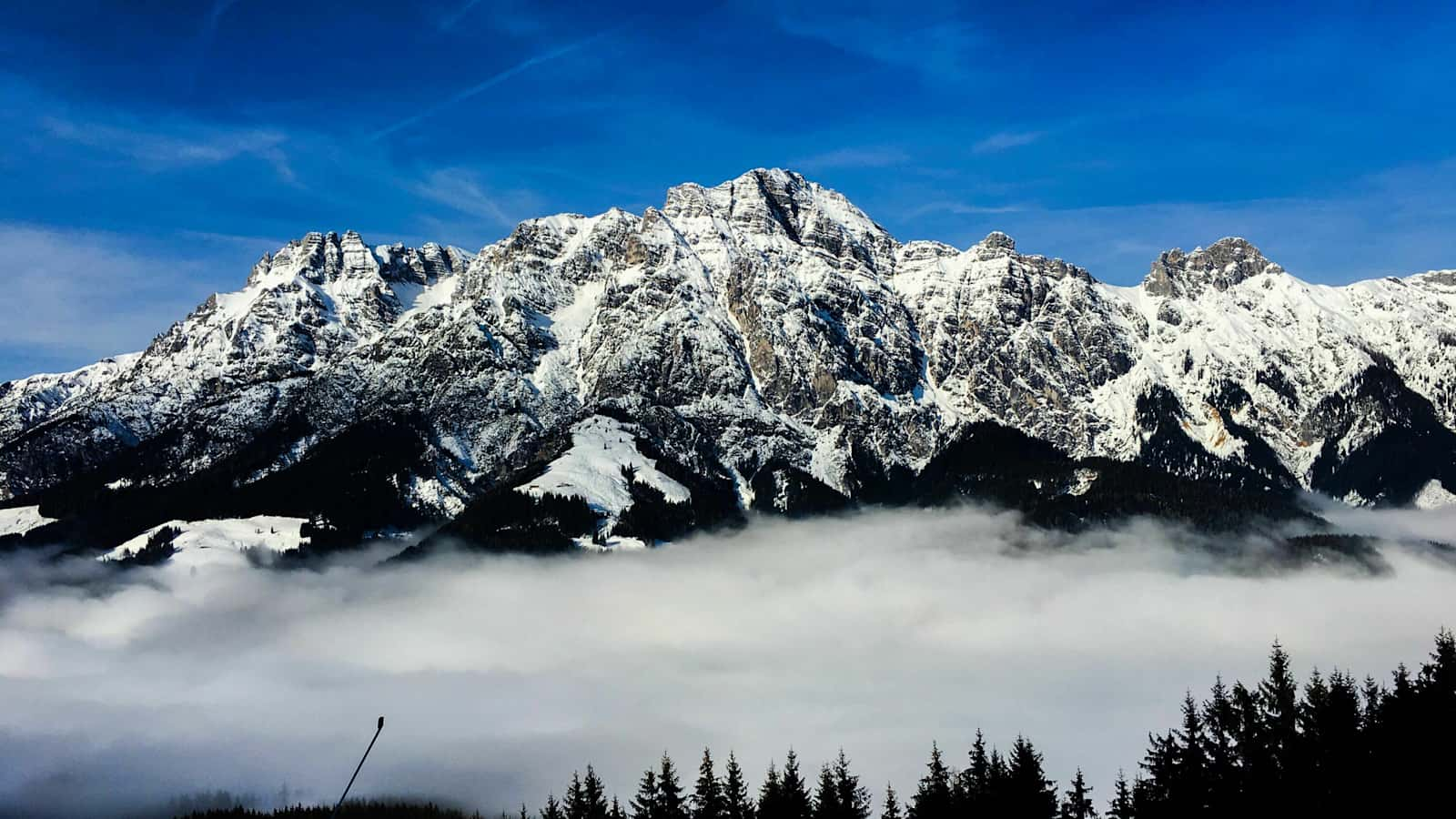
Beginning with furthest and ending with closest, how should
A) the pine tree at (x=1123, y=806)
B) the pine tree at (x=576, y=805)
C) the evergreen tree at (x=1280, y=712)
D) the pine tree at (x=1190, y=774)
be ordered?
the pine tree at (x=576, y=805) → the pine tree at (x=1123, y=806) → the evergreen tree at (x=1280, y=712) → the pine tree at (x=1190, y=774)

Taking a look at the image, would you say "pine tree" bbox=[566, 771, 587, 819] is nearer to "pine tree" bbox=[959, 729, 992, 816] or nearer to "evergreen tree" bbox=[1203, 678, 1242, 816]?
"pine tree" bbox=[959, 729, 992, 816]

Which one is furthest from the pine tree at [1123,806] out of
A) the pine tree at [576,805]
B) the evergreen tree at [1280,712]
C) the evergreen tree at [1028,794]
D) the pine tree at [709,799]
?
the pine tree at [576,805]

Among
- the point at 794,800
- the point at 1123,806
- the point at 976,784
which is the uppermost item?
the point at 976,784

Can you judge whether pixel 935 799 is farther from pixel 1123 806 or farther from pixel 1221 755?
pixel 1221 755

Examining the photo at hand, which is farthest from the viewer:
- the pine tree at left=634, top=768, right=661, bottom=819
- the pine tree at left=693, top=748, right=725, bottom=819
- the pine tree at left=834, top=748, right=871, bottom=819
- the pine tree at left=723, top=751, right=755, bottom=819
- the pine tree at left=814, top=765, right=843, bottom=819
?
the pine tree at left=634, top=768, right=661, bottom=819

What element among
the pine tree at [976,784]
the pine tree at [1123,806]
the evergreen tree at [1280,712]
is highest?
the evergreen tree at [1280,712]

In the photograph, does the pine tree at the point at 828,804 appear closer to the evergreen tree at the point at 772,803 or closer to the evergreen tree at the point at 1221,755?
the evergreen tree at the point at 772,803

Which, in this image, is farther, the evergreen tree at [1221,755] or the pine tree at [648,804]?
the pine tree at [648,804]

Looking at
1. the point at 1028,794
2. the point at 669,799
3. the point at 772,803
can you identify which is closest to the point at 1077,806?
the point at 1028,794

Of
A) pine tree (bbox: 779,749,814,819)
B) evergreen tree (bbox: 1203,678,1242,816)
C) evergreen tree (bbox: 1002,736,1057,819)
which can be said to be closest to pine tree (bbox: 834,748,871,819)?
pine tree (bbox: 779,749,814,819)

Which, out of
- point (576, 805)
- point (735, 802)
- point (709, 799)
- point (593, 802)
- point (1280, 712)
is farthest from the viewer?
point (593, 802)

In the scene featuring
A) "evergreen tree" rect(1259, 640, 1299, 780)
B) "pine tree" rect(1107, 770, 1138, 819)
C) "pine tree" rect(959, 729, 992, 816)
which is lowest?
"pine tree" rect(1107, 770, 1138, 819)

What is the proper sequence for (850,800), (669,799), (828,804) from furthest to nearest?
1. (669,799)
2. (850,800)
3. (828,804)

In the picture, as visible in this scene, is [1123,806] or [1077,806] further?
[1077,806]
